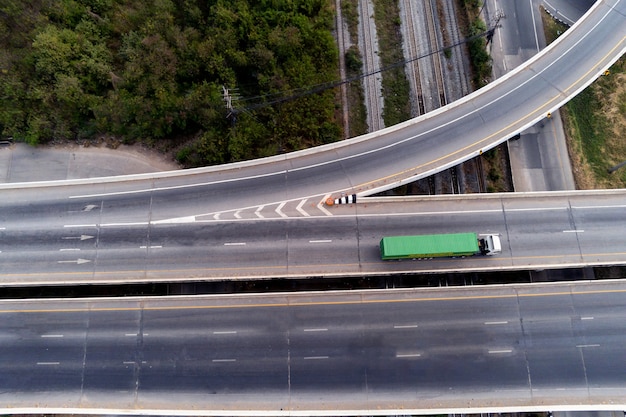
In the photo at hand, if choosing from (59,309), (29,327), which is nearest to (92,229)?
(59,309)

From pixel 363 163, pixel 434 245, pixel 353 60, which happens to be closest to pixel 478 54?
pixel 353 60

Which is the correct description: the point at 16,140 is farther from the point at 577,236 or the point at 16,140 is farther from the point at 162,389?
the point at 577,236

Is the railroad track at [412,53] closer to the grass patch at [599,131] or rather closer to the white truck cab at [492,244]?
the grass patch at [599,131]

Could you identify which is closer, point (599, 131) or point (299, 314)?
point (299, 314)

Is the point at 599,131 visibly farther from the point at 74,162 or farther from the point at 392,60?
the point at 74,162

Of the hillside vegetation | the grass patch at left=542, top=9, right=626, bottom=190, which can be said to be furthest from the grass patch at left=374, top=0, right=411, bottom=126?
the grass patch at left=542, top=9, right=626, bottom=190

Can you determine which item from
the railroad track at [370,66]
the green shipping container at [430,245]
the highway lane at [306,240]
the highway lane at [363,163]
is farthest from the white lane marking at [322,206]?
the railroad track at [370,66]

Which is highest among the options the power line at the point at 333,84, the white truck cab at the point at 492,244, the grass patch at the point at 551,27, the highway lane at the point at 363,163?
the grass patch at the point at 551,27
